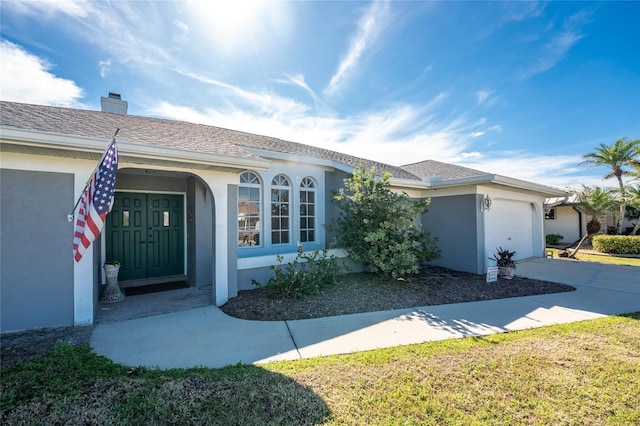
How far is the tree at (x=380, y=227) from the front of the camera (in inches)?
284

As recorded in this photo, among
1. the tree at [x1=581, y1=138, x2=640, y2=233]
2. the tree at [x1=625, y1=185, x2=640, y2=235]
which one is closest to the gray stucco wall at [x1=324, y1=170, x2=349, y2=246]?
the tree at [x1=625, y1=185, x2=640, y2=235]

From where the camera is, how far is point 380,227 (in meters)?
→ 7.41

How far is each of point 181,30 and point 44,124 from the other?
376cm

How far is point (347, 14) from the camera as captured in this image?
732 cm

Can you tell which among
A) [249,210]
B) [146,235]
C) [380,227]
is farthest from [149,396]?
[146,235]

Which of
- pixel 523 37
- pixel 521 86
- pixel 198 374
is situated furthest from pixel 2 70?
pixel 521 86

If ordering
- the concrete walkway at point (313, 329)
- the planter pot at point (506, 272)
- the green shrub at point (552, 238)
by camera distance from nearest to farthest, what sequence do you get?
1. the concrete walkway at point (313, 329)
2. the planter pot at point (506, 272)
3. the green shrub at point (552, 238)

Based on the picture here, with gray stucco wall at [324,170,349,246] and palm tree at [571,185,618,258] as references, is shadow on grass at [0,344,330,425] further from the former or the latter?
palm tree at [571,185,618,258]

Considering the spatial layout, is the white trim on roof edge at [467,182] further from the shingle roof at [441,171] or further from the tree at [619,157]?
the tree at [619,157]

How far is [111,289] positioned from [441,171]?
11865 mm

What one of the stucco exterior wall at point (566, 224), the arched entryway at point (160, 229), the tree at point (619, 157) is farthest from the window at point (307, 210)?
the tree at point (619, 157)

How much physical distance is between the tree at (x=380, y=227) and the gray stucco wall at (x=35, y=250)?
5.90 meters

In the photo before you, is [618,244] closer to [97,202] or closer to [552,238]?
[552,238]

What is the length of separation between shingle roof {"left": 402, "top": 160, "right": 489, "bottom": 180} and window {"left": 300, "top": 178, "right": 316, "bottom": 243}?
15.4ft
